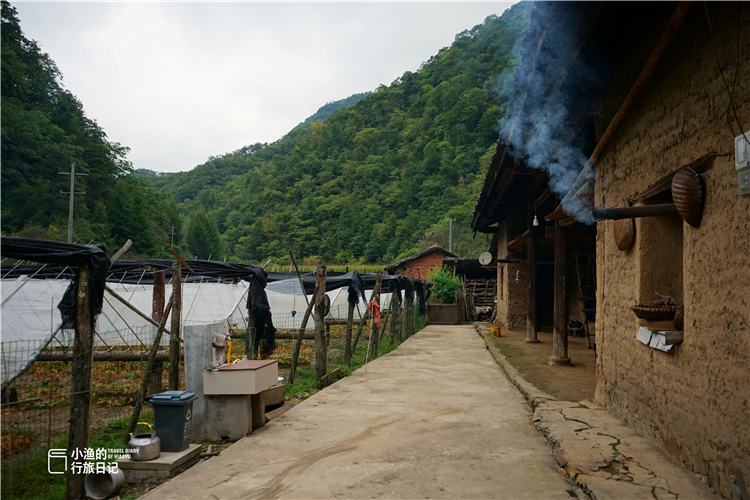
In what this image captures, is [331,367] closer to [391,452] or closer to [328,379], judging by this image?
[328,379]

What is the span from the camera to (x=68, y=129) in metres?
49.1

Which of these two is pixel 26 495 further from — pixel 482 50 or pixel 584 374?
pixel 482 50

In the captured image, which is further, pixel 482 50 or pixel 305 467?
pixel 482 50

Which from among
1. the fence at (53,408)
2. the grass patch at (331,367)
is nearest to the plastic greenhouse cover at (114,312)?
the fence at (53,408)

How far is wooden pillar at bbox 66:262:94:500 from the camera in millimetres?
3723

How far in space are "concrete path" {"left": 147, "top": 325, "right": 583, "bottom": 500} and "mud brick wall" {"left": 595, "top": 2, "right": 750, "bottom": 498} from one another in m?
0.96

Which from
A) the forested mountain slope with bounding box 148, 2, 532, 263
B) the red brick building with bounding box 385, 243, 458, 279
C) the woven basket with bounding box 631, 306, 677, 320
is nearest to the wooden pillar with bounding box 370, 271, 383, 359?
the woven basket with bounding box 631, 306, 677, 320

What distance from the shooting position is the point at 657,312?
12.4ft

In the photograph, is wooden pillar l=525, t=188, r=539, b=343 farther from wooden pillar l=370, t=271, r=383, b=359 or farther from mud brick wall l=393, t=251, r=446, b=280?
mud brick wall l=393, t=251, r=446, b=280

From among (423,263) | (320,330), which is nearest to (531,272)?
(320,330)

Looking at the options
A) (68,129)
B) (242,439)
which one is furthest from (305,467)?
(68,129)

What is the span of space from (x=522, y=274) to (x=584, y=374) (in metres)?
7.67

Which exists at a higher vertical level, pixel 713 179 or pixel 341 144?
pixel 341 144

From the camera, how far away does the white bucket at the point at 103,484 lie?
361cm
